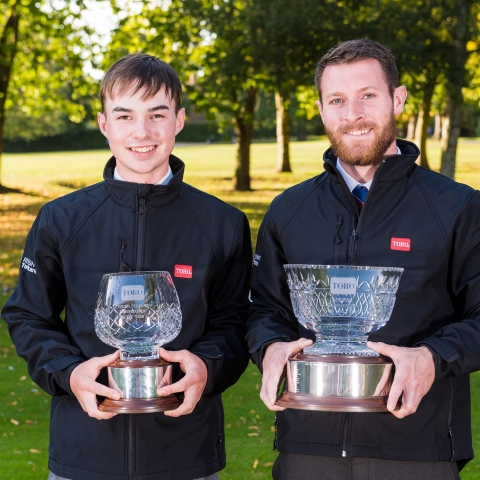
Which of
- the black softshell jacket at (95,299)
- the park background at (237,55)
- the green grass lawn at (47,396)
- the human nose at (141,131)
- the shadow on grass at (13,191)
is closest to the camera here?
the black softshell jacket at (95,299)

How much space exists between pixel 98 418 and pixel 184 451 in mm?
450

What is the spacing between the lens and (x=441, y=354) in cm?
333

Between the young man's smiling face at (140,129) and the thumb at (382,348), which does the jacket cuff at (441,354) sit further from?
the young man's smiling face at (140,129)

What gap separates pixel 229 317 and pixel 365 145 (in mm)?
972

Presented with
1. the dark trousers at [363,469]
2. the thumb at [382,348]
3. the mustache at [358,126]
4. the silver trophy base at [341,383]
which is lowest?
the dark trousers at [363,469]

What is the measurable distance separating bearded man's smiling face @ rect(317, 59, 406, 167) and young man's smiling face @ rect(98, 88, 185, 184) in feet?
2.35

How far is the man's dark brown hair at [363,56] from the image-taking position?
3.73 m

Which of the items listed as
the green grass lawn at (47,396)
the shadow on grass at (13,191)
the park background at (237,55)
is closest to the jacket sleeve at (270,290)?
the green grass lawn at (47,396)

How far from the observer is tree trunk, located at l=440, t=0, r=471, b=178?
68.0 feet

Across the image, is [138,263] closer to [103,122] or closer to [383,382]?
[103,122]

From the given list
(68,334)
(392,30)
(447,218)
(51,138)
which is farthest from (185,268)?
(51,138)

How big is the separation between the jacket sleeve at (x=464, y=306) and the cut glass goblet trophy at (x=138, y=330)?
1.01 metres

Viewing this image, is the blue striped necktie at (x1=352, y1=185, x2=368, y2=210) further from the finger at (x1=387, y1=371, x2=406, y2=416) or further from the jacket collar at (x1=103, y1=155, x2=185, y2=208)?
the finger at (x1=387, y1=371, x2=406, y2=416)

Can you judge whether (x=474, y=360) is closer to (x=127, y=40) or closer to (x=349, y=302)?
(x=349, y=302)
